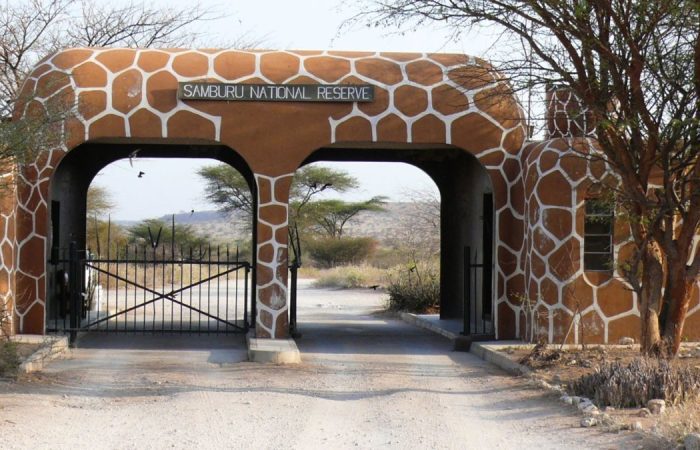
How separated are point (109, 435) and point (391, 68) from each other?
843cm

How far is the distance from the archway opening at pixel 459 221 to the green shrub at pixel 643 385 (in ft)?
18.2

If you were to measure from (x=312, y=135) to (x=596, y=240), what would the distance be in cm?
433

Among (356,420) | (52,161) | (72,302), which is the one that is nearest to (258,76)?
(52,161)

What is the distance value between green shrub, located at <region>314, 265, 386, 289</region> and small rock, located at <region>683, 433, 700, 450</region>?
26.6 meters

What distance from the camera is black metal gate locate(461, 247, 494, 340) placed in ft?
51.7

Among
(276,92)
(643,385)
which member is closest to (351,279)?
(276,92)

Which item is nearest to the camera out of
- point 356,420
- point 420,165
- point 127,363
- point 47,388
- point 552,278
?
point 356,420

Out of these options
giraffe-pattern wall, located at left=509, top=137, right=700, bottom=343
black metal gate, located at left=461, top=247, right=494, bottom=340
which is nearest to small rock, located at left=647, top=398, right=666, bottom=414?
giraffe-pattern wall, located at left=509, top=137, right=700, bottom=343

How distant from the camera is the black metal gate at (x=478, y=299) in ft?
51.7

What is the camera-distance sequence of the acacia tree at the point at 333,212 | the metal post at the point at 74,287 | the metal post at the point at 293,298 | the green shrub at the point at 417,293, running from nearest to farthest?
the metal post at the point at 74,287
the metal post at the point at 293,298
the green shrub at the point at 417,293
the acacia tree at the point at 333,212

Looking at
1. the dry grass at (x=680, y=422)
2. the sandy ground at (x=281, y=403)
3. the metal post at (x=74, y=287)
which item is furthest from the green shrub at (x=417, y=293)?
the dry grass at (x=680, y=422)

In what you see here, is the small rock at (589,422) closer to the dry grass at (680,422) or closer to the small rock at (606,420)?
the small rock at (606,420)

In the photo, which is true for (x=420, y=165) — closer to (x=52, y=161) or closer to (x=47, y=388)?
(x=52, y=161)

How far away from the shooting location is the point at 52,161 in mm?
15133
